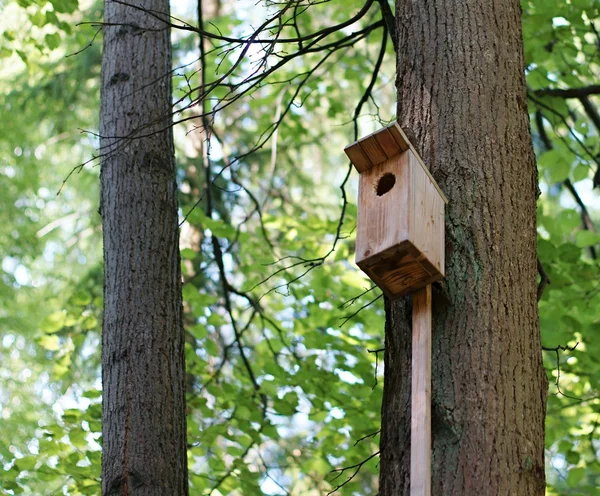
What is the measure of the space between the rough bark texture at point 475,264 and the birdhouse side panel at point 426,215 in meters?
0.05

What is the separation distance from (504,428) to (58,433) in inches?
125

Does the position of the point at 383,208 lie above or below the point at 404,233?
above

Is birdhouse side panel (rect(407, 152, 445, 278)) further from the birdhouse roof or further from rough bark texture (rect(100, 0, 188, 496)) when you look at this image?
rough bark texture (rect(100, 0, 188, 496))

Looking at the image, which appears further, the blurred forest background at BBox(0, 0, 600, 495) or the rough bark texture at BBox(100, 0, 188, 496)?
the blurred forest background at BBox(0, 0, 600, 495)

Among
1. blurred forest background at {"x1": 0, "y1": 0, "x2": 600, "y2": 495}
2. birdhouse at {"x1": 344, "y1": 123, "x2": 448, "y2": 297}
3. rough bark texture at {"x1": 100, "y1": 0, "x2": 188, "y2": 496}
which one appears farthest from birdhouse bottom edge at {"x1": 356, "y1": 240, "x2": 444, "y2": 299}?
rough bark texture at {"x1": 100, "y1": 0, "x2": 188, "y2": 496}

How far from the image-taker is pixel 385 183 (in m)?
2.35

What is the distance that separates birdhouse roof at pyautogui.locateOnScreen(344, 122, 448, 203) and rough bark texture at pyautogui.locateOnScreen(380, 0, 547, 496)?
10cm

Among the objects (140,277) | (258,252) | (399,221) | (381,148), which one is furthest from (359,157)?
(258,252)

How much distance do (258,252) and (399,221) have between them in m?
4.45

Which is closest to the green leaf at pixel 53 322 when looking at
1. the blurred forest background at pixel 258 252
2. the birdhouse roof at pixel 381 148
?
the blurred forest background at pixel 258 252

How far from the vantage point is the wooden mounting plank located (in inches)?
73.3

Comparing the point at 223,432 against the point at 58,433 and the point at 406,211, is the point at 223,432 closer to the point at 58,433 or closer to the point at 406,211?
the point at 58,433

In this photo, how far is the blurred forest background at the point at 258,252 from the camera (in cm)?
442

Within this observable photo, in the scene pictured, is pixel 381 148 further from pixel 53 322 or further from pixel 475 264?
pixel 53 322
